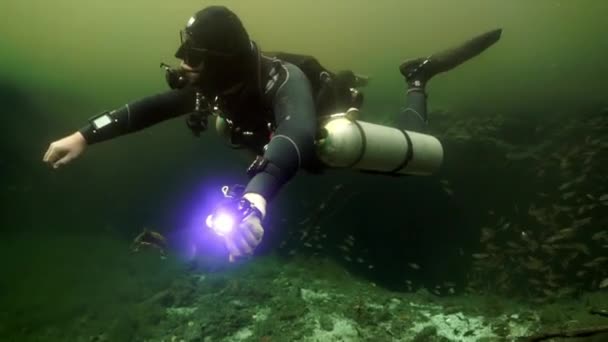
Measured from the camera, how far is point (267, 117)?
4391mm

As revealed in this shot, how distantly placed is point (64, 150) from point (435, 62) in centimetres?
543

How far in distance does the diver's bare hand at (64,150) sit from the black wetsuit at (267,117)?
11 centimetres

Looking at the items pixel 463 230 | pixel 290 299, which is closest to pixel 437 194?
pixel 463 230

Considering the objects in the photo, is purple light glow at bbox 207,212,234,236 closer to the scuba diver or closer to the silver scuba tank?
the scuba diver

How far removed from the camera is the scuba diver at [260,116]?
324cm

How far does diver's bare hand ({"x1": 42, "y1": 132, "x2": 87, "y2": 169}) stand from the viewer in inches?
162

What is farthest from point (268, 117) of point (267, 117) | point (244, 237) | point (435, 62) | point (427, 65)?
point (435, 62)

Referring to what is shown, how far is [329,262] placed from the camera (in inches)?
419

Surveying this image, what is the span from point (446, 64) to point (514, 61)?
1235 inches

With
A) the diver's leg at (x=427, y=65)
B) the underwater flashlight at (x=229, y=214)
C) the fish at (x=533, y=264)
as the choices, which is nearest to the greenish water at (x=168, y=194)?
the fish at (x=533, y=264)

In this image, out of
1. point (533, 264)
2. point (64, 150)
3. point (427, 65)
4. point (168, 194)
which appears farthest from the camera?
point (168, 194)

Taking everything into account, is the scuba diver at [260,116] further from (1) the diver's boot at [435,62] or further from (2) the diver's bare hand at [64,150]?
(1) the diver's boot at [435,62]

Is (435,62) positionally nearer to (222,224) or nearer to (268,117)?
(268,117)

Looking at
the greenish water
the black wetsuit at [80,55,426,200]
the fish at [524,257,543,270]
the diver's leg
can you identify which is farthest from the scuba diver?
the greenish water
